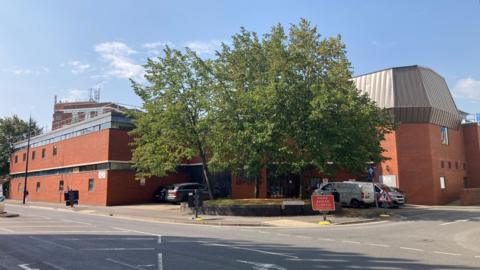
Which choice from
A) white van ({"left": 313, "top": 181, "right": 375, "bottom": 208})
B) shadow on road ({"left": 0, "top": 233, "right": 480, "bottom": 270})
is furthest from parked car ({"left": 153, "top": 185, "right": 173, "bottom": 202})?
shadow on road ({"left": 0, "top": 233, "right": 480, "bottom": 270})

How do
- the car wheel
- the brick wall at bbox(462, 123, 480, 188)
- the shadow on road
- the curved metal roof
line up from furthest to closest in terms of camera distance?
the brick wall at bbox(462, 123, 480, 188)
the curved metal roof
the car wheel
the shadow on road

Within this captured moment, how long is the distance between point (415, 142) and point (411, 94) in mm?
4665

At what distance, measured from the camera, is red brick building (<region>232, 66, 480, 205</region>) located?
38.5 m

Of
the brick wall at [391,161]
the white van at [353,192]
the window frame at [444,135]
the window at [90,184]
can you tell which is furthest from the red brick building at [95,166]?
the window frame at [444,135]

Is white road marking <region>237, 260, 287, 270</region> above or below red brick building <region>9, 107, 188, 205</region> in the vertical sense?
below

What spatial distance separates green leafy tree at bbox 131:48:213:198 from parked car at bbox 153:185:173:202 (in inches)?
261

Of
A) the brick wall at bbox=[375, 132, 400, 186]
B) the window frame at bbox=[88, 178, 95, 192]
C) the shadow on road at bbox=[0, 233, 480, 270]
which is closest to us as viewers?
the shadow on road at bbox=[0, 233, 480, 270]

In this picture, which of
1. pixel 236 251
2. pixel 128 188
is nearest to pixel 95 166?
pixel 128 188

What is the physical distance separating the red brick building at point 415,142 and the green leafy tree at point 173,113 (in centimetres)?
933

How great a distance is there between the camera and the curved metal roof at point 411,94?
39.6 meters

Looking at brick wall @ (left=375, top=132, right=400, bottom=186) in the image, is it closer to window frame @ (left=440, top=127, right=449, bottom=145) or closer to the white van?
window frame @ (left=440, top=127, right=449, bottom=145)

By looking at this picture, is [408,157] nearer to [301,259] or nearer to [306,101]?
[306,101]

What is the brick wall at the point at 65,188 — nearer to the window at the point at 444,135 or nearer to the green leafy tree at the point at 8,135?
the green leafy tree at the point at 8,135

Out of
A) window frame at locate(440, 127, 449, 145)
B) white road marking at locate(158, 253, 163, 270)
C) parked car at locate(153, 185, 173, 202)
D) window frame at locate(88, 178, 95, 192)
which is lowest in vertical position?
white road marking at locate(158, 253, 163, 270)
